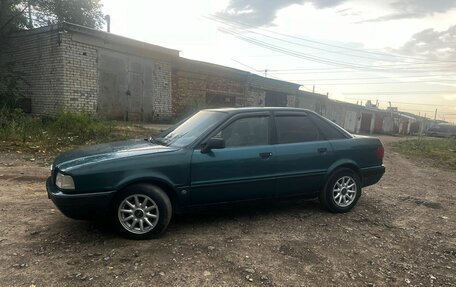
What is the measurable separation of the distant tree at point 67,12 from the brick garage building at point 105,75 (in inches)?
152

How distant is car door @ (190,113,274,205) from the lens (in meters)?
4.29

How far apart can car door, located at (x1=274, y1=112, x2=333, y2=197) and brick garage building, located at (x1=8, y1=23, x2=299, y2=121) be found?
33.1ft

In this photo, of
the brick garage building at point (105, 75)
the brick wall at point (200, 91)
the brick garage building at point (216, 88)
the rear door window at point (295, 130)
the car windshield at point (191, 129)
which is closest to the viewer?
the car windshield at point (191, 129)

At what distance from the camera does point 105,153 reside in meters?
4.22

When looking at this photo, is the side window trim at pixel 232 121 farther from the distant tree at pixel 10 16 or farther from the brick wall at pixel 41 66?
the distant tree at pixel 10 16

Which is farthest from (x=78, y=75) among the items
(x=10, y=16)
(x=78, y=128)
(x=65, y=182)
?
(x=65, y=182)

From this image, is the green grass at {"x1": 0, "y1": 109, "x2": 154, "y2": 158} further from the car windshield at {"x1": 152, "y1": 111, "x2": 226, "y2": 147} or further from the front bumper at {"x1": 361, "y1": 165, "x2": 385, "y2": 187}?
the front bumper at {"x1": 361, "y1": 165, "x2": 385, "y2": 187}

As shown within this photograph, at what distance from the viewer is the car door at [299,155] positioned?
4.81 metres

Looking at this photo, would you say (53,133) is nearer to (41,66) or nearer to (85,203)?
(41,66)

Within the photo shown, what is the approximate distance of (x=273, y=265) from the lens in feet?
11.7

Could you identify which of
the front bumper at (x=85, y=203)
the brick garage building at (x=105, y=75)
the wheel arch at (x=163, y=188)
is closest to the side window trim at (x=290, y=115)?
the wheel arch at (x=163, y=188)

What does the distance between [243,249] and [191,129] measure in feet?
5.75

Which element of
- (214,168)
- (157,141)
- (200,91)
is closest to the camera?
(214,168)

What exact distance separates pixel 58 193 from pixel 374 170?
4.43 meters
